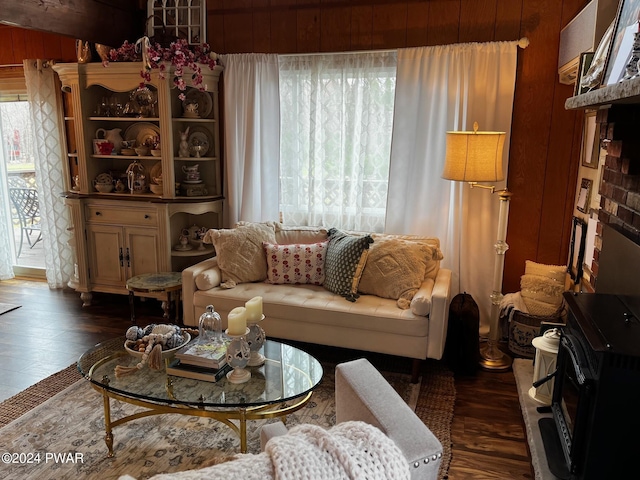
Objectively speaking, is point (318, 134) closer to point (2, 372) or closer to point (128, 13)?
point (128, 13)

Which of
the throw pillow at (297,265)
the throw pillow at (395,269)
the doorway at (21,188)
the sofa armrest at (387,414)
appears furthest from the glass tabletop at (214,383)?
the doorway at (21,188)

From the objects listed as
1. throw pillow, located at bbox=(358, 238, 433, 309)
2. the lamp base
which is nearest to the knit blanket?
throw pillow, located at bbox=(358, 238, 433, 309)

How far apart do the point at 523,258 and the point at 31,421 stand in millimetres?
3304

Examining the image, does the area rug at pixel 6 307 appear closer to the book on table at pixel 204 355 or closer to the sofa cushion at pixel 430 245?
the book on table at pixel 204 355

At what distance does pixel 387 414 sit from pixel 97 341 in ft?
9.69

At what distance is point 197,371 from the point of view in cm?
236

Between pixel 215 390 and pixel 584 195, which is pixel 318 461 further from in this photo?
pixel 584 195

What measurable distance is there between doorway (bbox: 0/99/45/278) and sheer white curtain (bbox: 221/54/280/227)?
2095mm

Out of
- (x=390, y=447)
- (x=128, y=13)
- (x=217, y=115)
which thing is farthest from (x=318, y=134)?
(x=390, y=447)

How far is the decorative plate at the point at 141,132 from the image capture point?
4.50 metres

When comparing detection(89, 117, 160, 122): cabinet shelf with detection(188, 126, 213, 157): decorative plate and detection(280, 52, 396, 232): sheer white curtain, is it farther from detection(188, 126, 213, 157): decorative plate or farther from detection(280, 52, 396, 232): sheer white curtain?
detection(280, 52, 396, 232): sheer white curtain

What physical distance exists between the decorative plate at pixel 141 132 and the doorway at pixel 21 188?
3.47 ft

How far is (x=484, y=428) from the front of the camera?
271 cm

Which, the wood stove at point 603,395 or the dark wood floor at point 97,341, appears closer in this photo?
the wood stove at point 603,395
